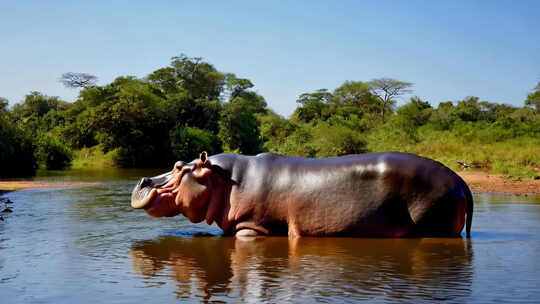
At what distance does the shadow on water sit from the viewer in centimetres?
549

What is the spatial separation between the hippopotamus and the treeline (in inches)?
518

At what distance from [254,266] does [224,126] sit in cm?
5893

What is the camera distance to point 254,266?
6.65m

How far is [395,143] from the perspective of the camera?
3728cm

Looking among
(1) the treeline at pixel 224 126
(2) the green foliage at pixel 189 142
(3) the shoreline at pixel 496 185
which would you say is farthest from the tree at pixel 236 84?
(3) the shoreline at pixel 496 185

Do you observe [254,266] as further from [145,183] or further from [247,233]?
[145,183]

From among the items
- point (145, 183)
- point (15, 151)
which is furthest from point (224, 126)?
point (145, 183)

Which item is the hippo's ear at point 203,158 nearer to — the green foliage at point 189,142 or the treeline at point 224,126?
the treeline at point 224,126

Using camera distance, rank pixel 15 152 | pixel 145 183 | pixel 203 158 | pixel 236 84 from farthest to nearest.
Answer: pixel 236 84
pixel 15 152
pixel 145 183
pixel 203 158

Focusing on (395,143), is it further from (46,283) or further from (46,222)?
(46,283)

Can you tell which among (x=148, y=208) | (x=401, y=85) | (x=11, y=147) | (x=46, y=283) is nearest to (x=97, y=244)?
(x=148, y=208)

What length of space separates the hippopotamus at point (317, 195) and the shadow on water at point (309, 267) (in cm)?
23

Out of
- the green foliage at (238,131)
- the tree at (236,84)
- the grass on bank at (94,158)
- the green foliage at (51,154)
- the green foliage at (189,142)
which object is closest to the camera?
the green foliage at (51,154)

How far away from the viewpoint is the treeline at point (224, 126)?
31.8 meters
